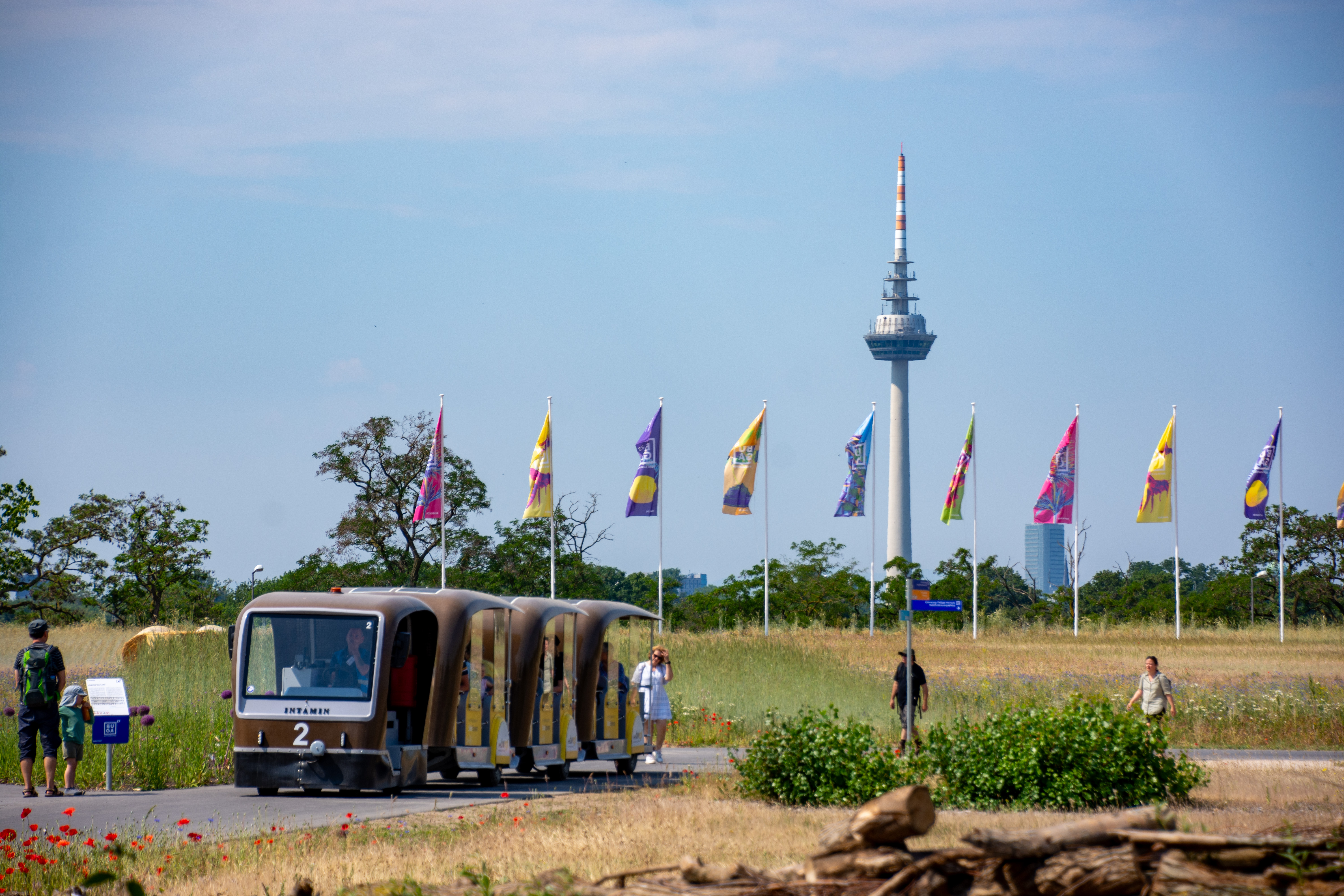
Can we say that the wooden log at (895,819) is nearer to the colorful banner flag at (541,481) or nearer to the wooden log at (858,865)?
the wooden log at (858,865)

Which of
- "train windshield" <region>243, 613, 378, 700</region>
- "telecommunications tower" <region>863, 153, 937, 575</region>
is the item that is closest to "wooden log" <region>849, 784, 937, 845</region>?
"train windshield" <region>243, 613, 378, 700</region>

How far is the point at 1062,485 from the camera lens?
5144cm

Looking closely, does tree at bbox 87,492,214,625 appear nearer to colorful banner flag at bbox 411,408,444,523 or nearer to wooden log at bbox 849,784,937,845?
colorful banner flag at bbox 411,408,444,523

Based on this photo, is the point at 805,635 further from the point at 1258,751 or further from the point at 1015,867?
the point at 1015,867

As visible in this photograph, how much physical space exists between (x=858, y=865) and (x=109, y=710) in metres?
12.1

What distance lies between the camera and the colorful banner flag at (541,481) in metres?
40.2

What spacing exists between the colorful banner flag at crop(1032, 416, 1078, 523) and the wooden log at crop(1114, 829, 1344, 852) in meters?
44.9

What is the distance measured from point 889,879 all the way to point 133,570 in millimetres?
46573

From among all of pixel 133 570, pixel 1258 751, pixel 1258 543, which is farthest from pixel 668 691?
pixel 1258 543

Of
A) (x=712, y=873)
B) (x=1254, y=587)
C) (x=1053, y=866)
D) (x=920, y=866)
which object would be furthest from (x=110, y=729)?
(x=1254, y=587)

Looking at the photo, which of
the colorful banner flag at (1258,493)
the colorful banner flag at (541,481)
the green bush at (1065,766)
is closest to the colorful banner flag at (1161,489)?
the colorful banner flag at (1258,493)

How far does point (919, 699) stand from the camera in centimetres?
2145

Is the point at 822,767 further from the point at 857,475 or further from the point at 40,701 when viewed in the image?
the point at 857,475

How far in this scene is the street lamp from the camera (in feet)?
207
